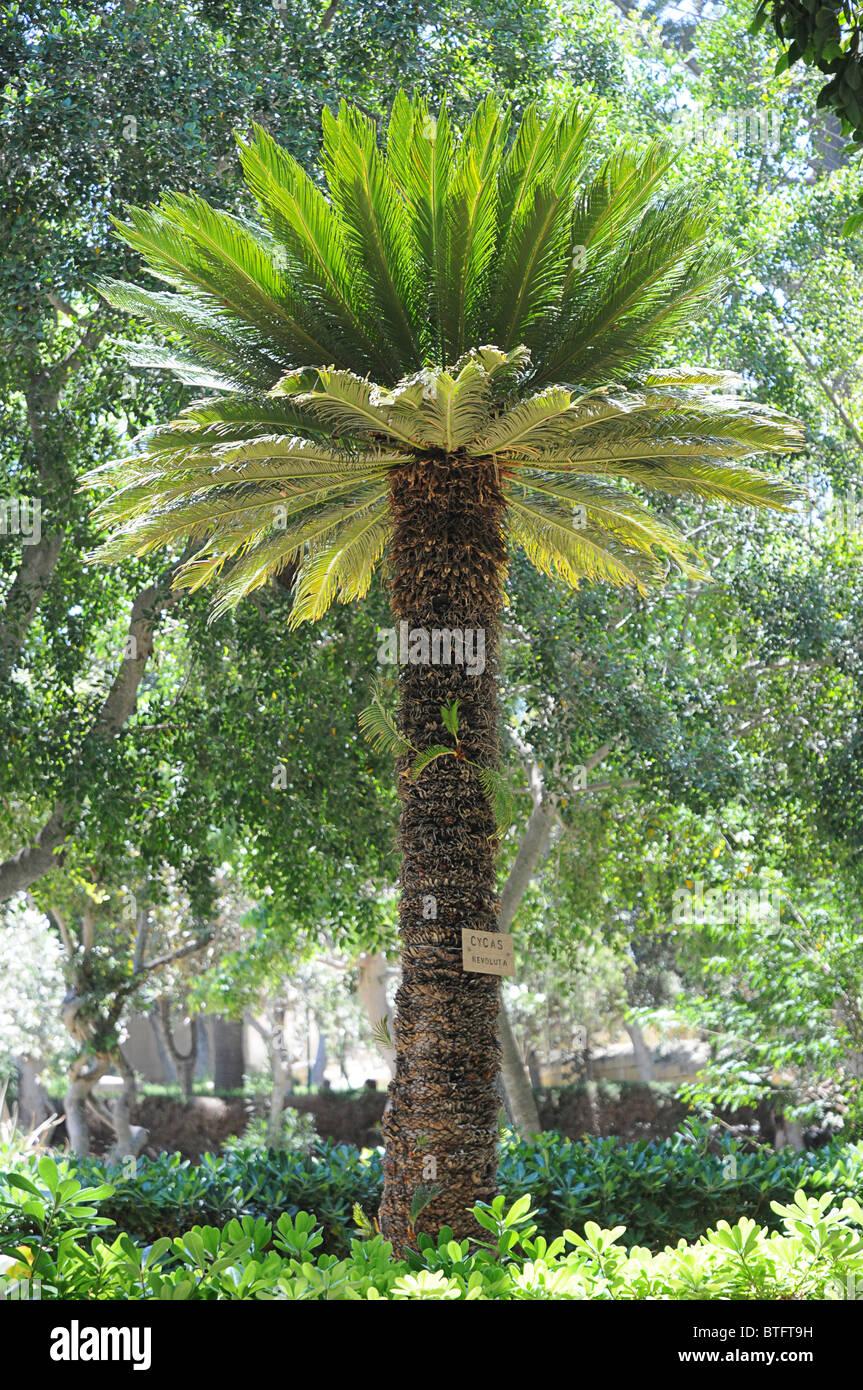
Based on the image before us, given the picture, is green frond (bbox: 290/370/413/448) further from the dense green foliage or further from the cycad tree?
the dense green foliage

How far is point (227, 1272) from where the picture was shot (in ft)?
14.4

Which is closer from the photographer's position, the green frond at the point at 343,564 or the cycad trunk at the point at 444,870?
the cycad trunk at the point at 444,870

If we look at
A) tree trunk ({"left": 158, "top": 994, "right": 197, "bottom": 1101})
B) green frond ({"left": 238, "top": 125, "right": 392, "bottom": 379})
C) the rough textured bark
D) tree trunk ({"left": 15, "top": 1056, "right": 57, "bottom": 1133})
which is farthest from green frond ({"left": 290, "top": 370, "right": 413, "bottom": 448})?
tree trunk ({"left": 15, "top": 1056, "right": 57, "bottom": 1133})

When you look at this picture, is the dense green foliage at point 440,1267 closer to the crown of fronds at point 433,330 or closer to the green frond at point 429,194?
the crown of fronds at point 433,330

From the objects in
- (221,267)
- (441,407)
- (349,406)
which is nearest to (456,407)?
(441,407)

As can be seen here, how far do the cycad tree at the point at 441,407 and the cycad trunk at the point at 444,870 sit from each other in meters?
0.01

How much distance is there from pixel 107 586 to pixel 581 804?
Answer: 6128mm

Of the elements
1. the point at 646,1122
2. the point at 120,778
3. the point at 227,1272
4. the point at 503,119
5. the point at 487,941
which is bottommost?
the point at 646,1122

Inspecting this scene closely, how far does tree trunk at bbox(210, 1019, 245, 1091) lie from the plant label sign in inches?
948

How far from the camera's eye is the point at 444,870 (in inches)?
275

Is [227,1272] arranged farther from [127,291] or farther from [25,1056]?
[25,1056]

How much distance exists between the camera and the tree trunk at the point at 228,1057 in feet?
97.6

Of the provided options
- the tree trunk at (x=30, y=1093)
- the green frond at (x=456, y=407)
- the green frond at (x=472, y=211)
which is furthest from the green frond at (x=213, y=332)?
the tree trunk at (x=30, y=1093)
